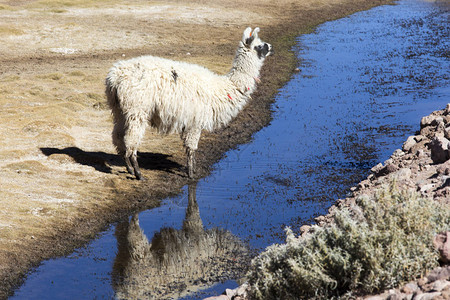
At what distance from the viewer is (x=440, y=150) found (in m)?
8.12

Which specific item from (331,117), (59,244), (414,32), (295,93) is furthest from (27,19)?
(59,244)

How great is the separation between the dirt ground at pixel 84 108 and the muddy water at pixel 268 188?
17.5 inches

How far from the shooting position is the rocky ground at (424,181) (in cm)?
457

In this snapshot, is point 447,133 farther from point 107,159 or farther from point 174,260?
point 107,159

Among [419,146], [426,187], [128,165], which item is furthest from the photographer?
[128,165]

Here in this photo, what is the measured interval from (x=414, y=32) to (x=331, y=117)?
1475 centimetres

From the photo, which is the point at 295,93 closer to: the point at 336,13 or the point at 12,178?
the point at 12,178

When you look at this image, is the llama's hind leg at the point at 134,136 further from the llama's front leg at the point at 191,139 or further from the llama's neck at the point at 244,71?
the llama's neck at the point at 244,71

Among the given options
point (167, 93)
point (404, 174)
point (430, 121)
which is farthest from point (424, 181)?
point (167, 93)

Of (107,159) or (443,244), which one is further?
(107,159)

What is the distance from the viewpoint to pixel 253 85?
10.8 metres

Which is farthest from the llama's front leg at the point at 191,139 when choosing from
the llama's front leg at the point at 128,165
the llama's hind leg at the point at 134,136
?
the llama's front leg at the point at 128,165

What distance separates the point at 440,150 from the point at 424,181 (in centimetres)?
92

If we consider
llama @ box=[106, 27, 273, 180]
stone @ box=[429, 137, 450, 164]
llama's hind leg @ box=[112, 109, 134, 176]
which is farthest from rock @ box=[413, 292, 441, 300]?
llama's hind leg @ box=[112, 109, 134, 176]
